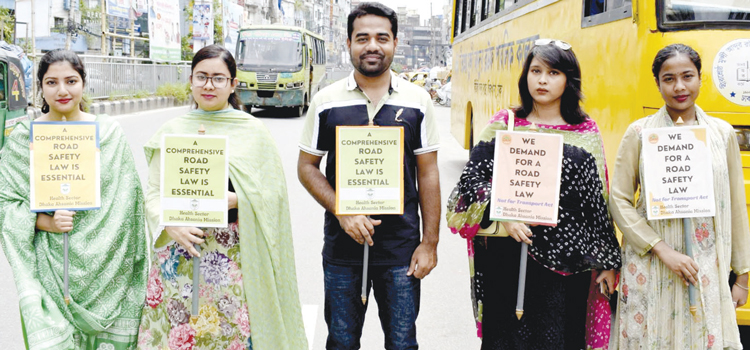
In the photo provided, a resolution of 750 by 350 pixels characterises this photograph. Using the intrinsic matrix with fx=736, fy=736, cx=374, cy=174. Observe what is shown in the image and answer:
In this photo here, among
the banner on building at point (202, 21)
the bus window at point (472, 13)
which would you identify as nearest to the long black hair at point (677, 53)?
the bus window at point (472, 13)

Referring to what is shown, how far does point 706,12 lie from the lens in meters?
3.74

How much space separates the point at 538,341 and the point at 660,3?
6.44 feet

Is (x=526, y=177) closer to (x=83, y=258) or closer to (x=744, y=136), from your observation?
(x=744, y=136)

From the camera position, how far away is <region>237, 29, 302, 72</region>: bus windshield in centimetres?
2202

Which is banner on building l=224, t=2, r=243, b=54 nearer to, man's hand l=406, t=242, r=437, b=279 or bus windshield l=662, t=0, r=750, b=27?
bus windshield l=662, t=0, r=750, b=27

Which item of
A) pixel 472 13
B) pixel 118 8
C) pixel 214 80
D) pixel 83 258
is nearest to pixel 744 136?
pixel 214 80

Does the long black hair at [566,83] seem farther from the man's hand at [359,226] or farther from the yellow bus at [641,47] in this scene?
the yellow bus at [641,47]

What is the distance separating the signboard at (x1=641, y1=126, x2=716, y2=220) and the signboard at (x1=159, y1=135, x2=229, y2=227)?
64.9 inches

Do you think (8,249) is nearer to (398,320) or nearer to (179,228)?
(179,228)

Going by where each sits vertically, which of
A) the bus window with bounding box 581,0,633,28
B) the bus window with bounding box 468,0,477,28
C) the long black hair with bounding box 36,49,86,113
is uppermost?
the bus window with bounding box 468,0,477,28

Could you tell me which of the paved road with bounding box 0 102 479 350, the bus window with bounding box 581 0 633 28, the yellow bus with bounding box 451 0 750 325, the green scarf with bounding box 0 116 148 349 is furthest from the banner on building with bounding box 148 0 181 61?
the green scarf with bounding box 0 116 148 349

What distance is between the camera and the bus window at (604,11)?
4215mm

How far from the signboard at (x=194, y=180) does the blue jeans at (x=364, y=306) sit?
21.6 inches

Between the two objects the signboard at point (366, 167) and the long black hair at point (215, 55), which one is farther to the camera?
the long black hair at point (215, 55)
